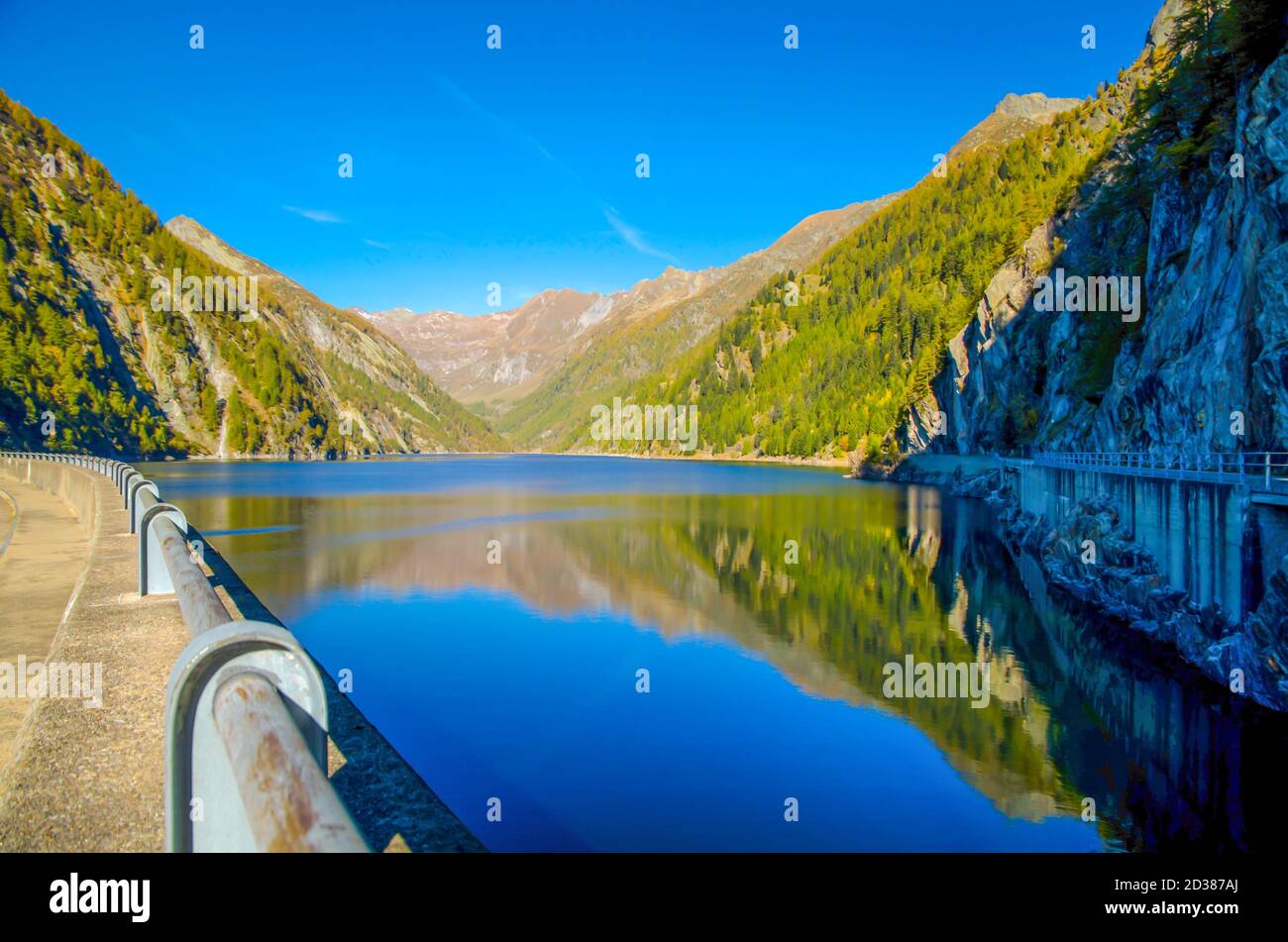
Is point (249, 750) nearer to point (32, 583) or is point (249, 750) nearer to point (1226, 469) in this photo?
point (32, 583)

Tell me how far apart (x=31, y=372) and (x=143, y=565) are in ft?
472

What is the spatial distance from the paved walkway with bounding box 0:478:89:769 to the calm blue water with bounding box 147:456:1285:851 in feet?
23.7

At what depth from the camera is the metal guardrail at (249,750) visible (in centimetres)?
342

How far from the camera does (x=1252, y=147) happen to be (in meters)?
27.2

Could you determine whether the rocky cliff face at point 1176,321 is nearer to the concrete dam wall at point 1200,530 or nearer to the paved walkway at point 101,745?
the concrete dam wall at point 1200,530

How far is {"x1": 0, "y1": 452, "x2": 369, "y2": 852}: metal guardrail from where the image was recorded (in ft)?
11.2

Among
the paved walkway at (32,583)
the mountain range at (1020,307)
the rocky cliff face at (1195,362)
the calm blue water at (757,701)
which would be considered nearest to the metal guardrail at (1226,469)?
the rocky cliff face at (1195,362)

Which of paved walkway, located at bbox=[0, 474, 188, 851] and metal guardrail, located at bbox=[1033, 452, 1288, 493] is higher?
metal guardrail, located at bbox=[1033, 452, 1288, 493]

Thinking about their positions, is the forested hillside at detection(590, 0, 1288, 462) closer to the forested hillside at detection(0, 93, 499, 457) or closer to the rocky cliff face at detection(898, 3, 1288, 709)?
the rocky cliff face at detection(898, 3, 1288, 709)

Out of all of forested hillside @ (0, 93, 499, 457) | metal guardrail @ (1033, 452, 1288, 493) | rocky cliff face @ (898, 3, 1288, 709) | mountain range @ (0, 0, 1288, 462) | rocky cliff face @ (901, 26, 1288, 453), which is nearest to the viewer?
metal guardrail @ (1033, 452, 1288, 493)

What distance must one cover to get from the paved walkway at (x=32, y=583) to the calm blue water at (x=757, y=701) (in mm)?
7218

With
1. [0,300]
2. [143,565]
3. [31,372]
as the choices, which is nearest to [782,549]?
[143,565]

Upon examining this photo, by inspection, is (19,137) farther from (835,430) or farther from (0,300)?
(835,430)

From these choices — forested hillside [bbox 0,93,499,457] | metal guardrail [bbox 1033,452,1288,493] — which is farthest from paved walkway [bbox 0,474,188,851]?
forested hillside [bbox 0,93,499,457]
